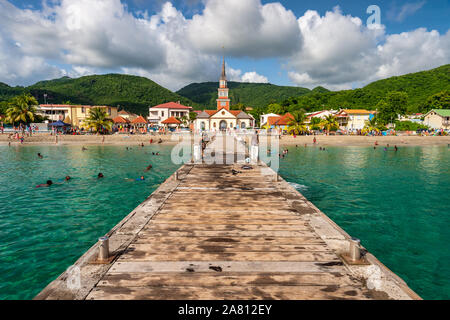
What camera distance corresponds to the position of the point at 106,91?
13612 cm

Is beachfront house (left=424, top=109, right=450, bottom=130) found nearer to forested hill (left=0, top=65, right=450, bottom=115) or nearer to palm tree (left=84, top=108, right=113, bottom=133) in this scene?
forested hill (left=0, top=65, right=450, bottom=115)

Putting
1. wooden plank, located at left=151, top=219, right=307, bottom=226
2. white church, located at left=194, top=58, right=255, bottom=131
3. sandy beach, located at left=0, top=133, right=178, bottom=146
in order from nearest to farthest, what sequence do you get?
1. wooden plank, located at left=151, top=219, right=307, bottom=226
2. sandy beach, located at left=0, top=133, right=178, bottom=146
3. white church, located at left=194, top=58, right=255, bottom=131

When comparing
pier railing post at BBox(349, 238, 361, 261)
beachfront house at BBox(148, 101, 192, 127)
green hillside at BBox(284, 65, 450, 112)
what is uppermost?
green hillside at BBox(284, 65, 450, 112)

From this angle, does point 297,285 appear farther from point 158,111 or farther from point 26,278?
point 158,111

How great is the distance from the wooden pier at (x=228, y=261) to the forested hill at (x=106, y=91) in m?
121

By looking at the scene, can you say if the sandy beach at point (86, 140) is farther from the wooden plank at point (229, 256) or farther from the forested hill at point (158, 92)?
the forested hill at point (158, 92)

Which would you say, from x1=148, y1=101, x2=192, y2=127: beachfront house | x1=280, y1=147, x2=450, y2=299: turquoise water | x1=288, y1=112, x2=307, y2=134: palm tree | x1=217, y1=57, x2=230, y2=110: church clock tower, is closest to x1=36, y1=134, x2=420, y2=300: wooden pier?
x1=280, y1=147, x2=450, y2=299: turquoise water

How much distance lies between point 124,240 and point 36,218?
8110 millimetres

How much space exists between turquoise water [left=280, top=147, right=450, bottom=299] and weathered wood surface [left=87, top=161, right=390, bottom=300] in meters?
3.63

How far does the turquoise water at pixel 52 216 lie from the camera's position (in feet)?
21.1

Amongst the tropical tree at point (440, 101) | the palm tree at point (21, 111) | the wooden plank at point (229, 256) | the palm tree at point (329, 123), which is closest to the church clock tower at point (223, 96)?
the palm tree at point (329, 123)

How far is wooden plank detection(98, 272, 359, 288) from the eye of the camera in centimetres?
339

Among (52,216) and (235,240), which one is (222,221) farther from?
(52,216)
